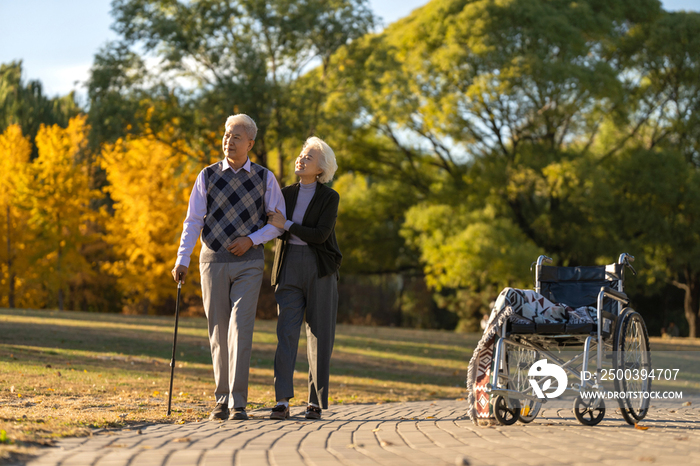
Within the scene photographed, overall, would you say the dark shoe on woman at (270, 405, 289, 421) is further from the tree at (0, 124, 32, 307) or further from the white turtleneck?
the tree at (0, 124, 32, 307)

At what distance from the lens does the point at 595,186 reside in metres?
21.7

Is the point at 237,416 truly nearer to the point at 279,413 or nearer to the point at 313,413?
the point at 279,413

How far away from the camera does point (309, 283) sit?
509 centimetres

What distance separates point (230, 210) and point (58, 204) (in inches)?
938

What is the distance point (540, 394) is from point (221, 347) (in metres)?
2.31

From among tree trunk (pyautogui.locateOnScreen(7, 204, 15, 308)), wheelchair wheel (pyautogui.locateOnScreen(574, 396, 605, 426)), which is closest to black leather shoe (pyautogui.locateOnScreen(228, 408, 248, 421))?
wheelchair wheel (pyautogui.locateOnScreen(574, 396, 605, 426))

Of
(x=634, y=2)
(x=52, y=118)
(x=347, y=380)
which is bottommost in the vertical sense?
(x=347, y=380)

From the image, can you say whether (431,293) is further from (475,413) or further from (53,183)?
(475,413)

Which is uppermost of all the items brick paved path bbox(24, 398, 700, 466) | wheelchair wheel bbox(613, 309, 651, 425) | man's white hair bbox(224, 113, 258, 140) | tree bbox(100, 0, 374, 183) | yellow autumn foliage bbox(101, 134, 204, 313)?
tree bbox(100, 0, 374, 183)

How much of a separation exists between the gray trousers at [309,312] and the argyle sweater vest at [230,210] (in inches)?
11.1

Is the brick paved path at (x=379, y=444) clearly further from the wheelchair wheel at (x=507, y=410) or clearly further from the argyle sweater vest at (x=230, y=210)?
the argyle sweater vest at (x=230, y=210)

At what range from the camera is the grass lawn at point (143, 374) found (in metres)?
4.89

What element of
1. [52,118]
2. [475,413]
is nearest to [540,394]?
[475,413]

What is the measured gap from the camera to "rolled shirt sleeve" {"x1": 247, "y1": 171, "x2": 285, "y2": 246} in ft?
16.1
